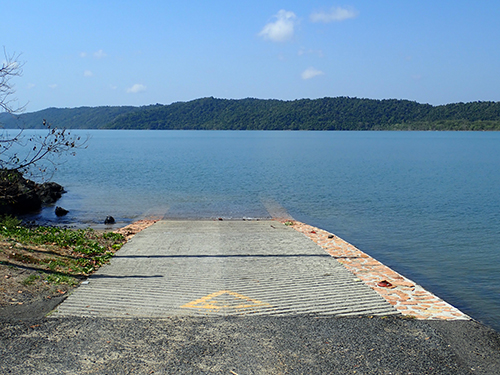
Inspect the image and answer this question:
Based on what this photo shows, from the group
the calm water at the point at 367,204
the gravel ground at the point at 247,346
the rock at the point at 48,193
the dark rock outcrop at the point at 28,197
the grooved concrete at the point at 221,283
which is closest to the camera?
the gravel ground at the point at 247,346

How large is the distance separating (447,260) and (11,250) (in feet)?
37.0

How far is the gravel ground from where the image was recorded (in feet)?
17.9

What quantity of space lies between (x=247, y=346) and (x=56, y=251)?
6448mm

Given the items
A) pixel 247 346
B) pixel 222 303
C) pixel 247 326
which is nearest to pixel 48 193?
pixel 222 303

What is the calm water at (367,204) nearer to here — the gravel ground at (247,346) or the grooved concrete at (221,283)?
the grooved concrete at (221,283)

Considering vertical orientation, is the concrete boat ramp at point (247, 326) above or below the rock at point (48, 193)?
above

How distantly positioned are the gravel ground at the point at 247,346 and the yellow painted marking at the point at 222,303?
0.54m

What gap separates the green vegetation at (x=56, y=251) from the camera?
9.05 metres

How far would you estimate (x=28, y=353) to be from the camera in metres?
5.68

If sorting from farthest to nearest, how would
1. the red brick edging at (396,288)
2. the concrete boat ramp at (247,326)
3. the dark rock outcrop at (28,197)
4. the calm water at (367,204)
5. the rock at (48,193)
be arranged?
the rock at (48,193)
the dark rock outcrop at (28,197)
the calm water at (367,204)
the red brick edging at (396,288)
the concrete boat ramp at (247,326)

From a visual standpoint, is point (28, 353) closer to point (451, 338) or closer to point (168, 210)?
point (451, 338)

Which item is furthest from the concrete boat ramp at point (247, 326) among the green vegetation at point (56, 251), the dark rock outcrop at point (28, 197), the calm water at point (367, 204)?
the dark rock outcrop at point (28, 197)

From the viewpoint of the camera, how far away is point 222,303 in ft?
25.0

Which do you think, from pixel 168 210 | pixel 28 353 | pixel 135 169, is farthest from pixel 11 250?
pixel 135 169
